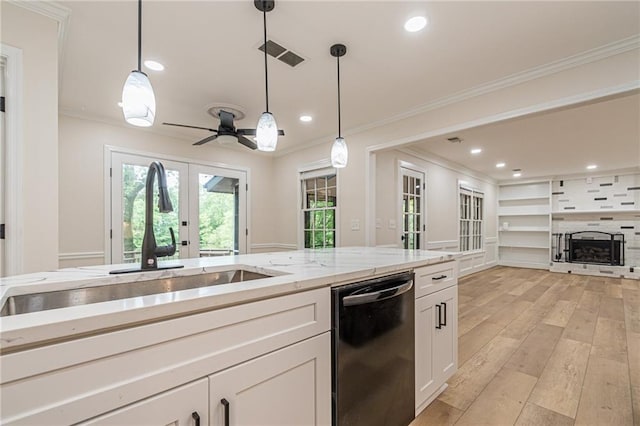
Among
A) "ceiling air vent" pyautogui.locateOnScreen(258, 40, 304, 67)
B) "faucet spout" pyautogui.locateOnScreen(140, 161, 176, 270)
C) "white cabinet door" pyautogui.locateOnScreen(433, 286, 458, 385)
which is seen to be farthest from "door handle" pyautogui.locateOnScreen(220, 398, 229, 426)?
"ceiling air vent" pyautogui.locateOnScreen(258, 40, 304, 67)

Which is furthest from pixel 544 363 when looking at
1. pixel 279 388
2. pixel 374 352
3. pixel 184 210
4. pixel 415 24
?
pixel 184 210

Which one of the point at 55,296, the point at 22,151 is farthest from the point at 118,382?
the point at 22,151

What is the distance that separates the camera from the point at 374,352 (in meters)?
1.37

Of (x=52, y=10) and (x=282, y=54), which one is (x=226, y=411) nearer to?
(x=282, y=54)

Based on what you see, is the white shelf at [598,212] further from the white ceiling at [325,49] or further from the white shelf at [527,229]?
the white ceiling at [325,49]

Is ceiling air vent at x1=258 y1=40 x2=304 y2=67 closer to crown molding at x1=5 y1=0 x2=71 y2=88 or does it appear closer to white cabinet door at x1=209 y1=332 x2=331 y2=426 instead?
crown molding at x1=5 y1=0 x2=71 y2=88

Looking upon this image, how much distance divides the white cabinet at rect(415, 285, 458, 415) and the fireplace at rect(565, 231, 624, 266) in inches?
285

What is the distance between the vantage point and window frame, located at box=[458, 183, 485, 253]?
21.0 ft

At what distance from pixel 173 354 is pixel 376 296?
86 cm

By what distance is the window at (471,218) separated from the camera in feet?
21.4

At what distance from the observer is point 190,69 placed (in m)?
2.54

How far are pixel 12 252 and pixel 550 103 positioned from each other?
13.1ft

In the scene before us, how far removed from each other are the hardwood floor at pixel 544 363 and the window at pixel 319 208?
7.12ft

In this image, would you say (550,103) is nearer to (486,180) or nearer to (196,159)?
(196,159)
